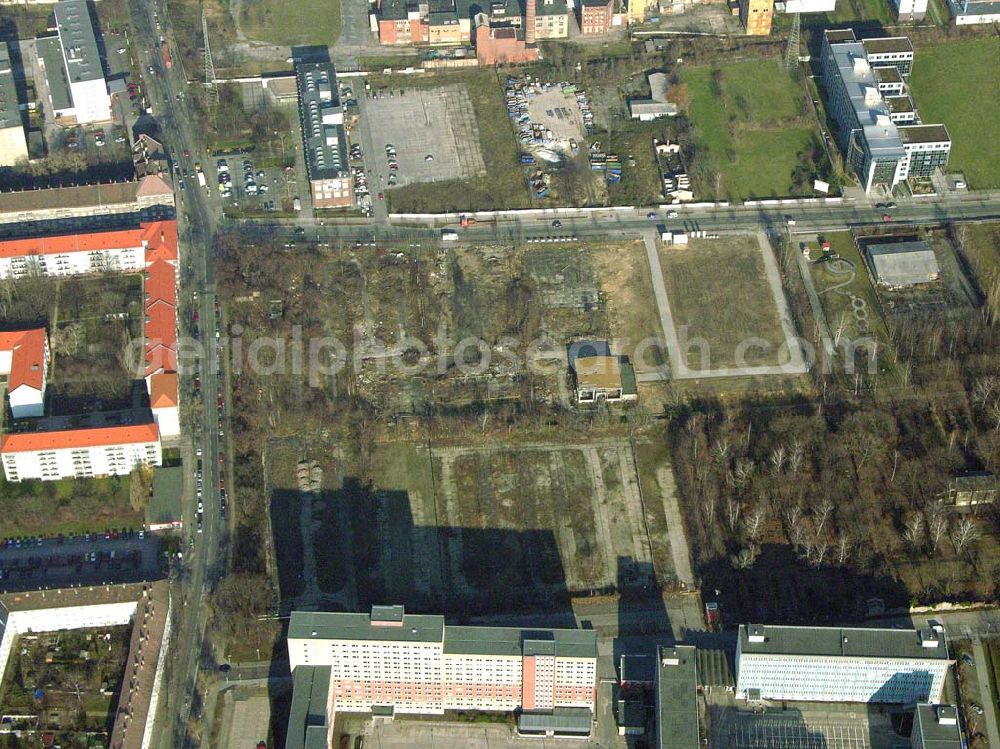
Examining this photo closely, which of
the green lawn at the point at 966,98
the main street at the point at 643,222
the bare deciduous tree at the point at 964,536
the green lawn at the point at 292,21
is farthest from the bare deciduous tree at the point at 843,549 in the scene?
the green lawn at the point at 292,21

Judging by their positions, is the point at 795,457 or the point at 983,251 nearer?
the point at 795,457

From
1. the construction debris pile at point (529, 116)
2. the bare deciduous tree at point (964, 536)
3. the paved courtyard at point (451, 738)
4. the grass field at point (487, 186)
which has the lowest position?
the paved courtyard at point (451, 738)

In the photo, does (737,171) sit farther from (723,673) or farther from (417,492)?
(723,673)

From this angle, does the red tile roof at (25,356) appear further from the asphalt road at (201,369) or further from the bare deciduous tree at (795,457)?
the bare deciduous tree at (795,457)

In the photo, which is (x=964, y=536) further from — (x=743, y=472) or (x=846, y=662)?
(x=846, y=662)

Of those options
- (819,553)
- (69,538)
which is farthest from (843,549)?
(69,538)

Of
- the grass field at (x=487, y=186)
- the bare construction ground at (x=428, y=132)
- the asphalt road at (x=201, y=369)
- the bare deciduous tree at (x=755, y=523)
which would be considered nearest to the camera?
the asphalt road at (x=201, y=369)
